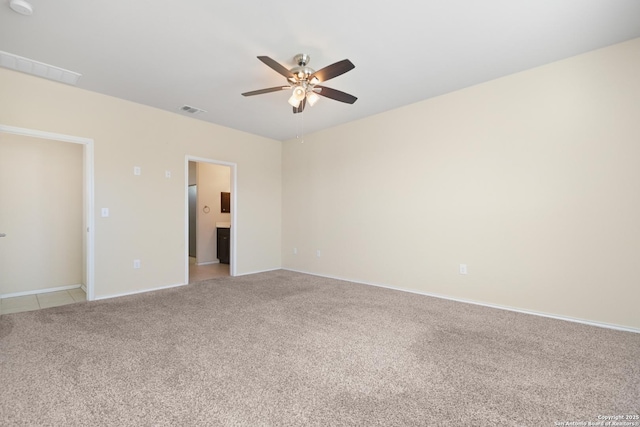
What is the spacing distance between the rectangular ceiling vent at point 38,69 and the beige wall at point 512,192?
362 centimetres

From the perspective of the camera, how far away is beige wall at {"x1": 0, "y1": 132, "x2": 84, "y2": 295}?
12.6 feet

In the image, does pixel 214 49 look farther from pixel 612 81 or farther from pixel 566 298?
pixel 566 298

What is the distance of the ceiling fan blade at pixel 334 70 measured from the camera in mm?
2361

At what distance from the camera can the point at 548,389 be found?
5.82 feet

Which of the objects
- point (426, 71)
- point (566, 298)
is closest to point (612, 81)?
point (426, 71)

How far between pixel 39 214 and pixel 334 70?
456 centimetres

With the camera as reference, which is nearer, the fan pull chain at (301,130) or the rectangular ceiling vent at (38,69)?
the rectangular ceiling vent at (38,69)

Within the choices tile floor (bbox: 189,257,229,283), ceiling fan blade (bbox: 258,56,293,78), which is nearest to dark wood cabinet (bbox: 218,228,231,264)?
tile floor (bbox: 189,257,229,283)

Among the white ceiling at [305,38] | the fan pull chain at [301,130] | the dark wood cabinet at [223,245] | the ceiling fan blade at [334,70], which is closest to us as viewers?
the white ceiling at [305,38]

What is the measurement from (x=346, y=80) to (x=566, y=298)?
3300mm

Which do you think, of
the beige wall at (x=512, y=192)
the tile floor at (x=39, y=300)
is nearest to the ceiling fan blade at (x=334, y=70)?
the beige wall at (x=512, y=192)

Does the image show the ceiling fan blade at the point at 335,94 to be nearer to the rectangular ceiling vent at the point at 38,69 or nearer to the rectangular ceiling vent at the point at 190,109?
the rectangular ceiling vent at the point at 190,109

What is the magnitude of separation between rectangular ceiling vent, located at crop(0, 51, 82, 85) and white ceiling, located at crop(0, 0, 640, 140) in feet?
0.32

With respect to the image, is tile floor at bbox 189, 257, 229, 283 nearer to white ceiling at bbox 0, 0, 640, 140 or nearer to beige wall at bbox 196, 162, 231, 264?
beige wall at bbox 196, 162, 231, 264
